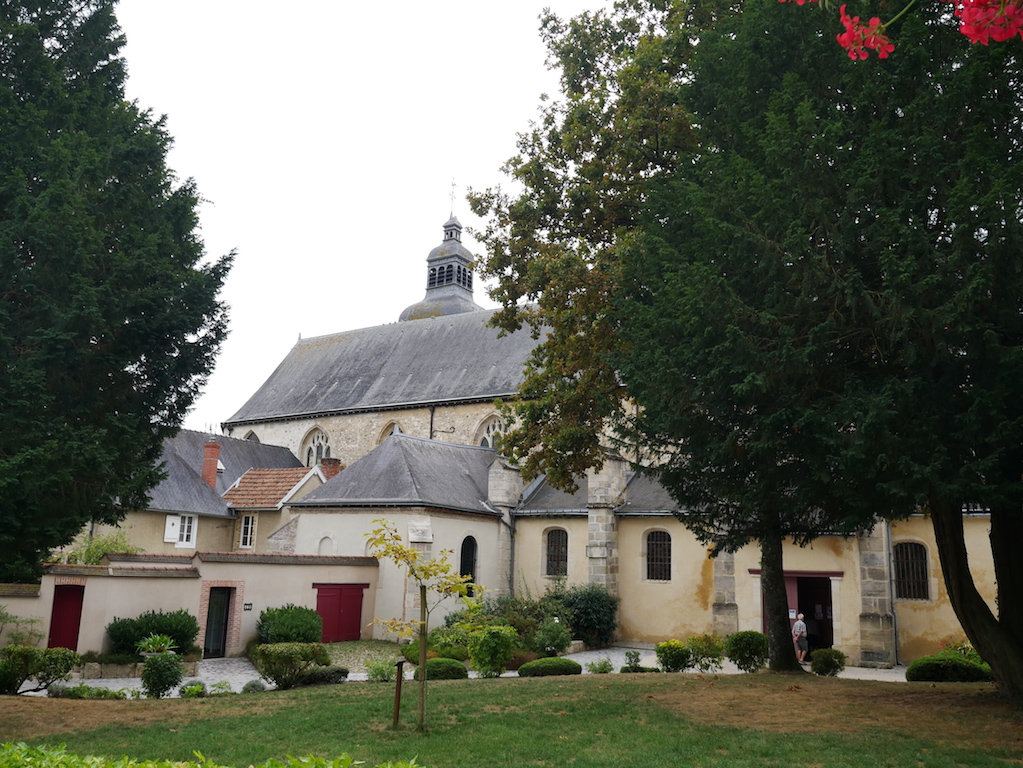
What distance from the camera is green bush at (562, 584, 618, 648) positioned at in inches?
848

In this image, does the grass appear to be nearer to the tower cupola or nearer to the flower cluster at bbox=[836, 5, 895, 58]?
the flower cluster at bbox=[836, 5, 895, 58]

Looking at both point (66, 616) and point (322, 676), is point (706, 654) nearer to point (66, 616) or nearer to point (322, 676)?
point (322, 676)

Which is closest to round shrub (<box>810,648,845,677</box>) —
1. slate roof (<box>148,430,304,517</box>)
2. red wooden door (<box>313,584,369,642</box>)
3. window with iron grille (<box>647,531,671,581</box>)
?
window with iron grille (<box>647,531,671,581</box>)

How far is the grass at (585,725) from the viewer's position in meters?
7.67

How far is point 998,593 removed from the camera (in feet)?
31.1

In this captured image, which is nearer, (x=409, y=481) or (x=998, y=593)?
(x=998, y=593)

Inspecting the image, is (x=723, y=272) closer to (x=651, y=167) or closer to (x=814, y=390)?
(x=814, y=390)

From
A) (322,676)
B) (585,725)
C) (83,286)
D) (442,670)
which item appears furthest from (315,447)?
(585,725)

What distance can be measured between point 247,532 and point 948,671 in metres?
22.8

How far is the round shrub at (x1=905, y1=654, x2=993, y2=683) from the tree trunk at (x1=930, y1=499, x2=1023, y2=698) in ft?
12.7

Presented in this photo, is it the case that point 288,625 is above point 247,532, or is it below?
below

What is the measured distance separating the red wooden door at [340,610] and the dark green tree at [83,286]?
34.4ft

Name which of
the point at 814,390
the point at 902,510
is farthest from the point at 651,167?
the point at 902,510

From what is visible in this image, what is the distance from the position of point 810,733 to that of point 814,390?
12.2 ft
